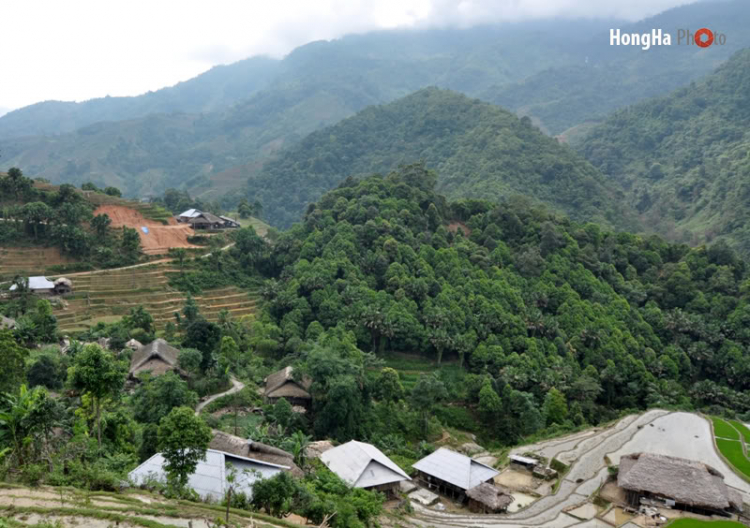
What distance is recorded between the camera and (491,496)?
22.6 m

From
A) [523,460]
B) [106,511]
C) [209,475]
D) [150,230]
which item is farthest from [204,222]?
[106,511]

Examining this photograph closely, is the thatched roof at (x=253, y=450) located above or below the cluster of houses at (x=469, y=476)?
above

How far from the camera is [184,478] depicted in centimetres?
1388

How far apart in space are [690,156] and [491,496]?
89.1 meters

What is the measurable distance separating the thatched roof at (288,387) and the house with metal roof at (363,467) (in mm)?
→ 5676

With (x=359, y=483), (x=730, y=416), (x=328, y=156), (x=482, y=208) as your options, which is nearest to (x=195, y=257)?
(x=482, y=208)

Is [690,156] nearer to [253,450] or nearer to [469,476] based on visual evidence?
[469,476]

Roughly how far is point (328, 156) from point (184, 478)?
3693 inches

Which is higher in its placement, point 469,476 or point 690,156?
point 690,156

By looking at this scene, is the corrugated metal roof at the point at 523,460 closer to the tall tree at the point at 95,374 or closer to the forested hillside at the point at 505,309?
the forested hillside at the point at 505,309

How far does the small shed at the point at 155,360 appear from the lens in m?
27.8

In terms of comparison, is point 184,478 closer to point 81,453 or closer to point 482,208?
point 81,453

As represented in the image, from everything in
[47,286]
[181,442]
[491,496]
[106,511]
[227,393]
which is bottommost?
[491,496]

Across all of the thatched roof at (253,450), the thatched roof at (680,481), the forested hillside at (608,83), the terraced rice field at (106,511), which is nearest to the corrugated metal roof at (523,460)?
the thatched roof at (680,481)
